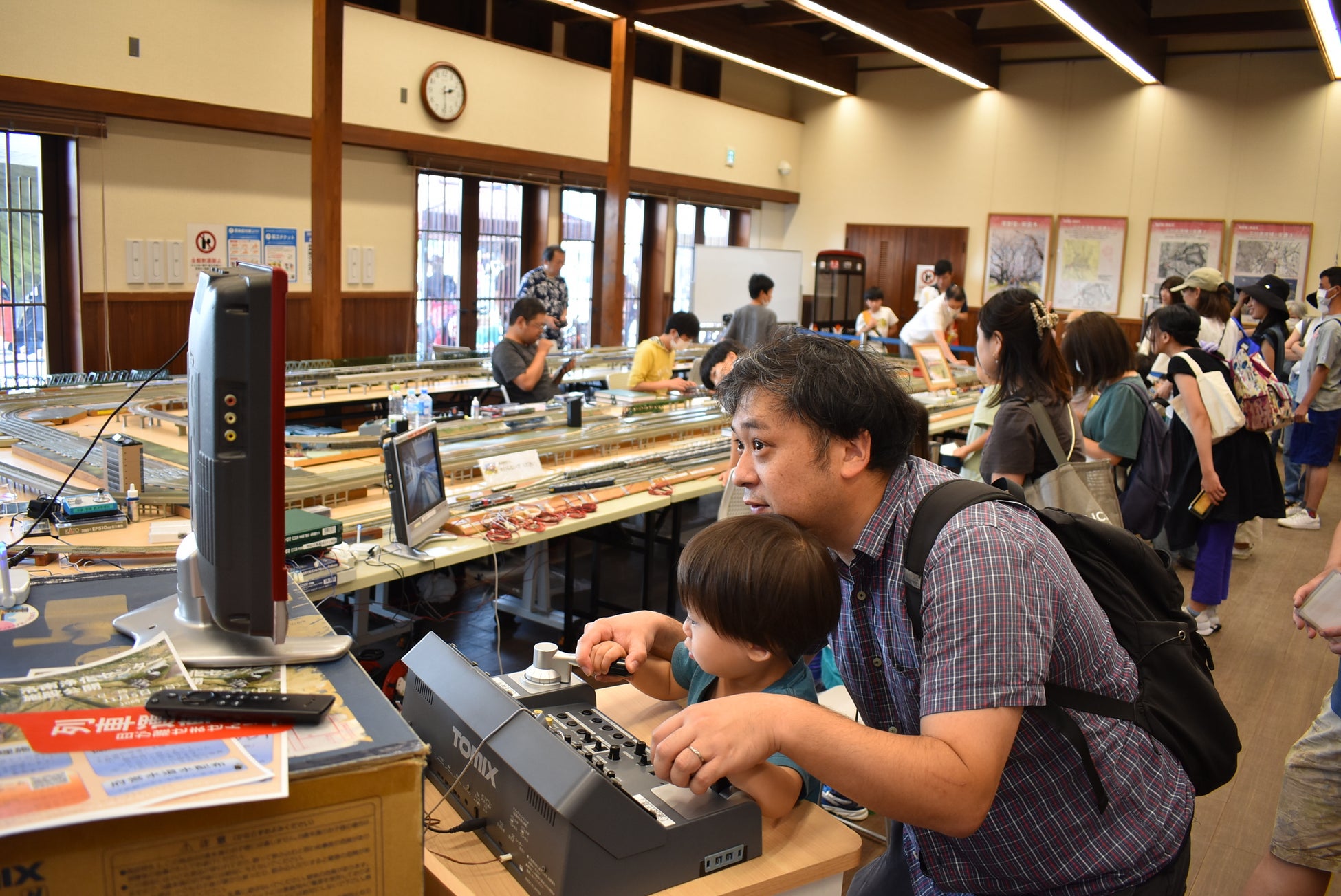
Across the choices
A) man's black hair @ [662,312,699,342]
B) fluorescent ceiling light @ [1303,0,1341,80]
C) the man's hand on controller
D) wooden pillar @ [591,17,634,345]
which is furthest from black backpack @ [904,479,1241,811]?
wooden pillar @ [591,17,634,345]

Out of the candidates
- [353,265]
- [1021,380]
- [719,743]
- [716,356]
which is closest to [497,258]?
[353,265]

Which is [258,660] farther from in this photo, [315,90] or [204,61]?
[204,61]

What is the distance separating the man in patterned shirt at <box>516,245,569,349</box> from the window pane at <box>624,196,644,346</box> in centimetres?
329

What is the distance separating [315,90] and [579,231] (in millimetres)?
4936

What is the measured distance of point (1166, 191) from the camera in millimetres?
12742

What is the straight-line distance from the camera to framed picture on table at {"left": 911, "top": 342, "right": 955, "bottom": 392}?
324 inches

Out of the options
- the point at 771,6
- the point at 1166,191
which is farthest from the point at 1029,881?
the point at 1166,191

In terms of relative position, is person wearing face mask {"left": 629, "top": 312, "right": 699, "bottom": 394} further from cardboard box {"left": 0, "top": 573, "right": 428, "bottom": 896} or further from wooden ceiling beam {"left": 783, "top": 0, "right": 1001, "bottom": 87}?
cardboard box {"left": 0, "top": 573, "right": 428, "bottom": 896}

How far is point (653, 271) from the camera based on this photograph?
13.5m

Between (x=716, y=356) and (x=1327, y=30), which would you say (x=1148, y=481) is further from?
(x=1327, y=30)

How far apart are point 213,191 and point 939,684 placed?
847cm

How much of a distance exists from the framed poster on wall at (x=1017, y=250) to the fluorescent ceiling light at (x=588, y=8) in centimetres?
670

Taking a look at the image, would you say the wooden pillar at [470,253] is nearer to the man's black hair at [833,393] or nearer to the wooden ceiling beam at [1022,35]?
the wooden ceiling beam at [1022,35]

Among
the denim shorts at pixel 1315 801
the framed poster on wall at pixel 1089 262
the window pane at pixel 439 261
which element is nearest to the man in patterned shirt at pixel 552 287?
the window pane at pixel 439 261
